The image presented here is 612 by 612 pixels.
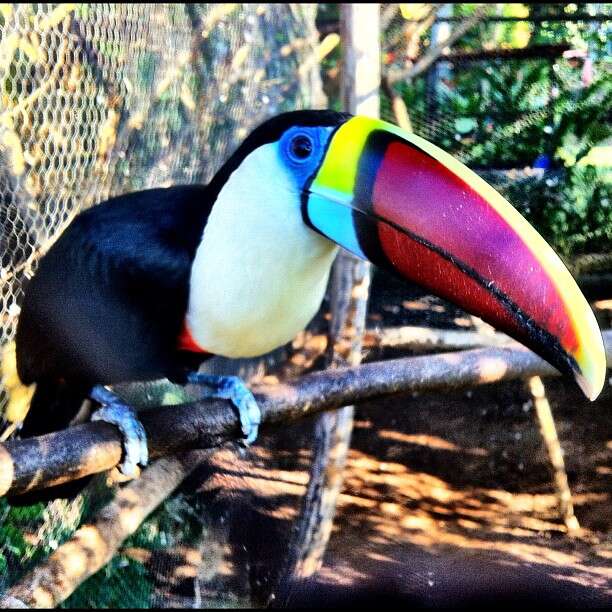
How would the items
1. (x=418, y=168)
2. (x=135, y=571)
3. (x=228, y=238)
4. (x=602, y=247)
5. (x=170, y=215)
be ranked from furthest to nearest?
1. (x=602, y=247)
2. (x=135, y=571)
3. (x=170, y=215)
4. (x=228, y=238)
5. (x=418, y=168)

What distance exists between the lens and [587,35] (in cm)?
309

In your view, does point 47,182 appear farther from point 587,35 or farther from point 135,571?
point 587,35

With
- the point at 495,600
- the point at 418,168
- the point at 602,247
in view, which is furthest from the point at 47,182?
the point at 602,247

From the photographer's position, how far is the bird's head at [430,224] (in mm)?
1115

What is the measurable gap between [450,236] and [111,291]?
728mm

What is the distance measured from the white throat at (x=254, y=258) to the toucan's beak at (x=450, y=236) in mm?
79

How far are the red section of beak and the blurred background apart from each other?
1.65 feet

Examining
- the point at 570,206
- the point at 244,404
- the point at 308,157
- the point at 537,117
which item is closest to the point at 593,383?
the point at 308,157

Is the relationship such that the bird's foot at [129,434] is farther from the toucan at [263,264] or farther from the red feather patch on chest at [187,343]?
the red feather patch on chest at [187,343]

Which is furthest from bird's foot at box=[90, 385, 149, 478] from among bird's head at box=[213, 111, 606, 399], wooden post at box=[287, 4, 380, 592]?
wooden post at box=[287, 4, 380, 592]

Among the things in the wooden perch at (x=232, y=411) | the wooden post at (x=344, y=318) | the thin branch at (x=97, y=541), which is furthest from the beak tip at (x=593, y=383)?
the wooden post at (x=344, y=318)

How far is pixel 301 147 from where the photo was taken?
4.64 ft

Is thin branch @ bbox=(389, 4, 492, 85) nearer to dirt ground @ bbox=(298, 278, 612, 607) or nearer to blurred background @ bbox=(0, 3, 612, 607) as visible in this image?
blurred background @ bbox=(0, 3, 612, 607)

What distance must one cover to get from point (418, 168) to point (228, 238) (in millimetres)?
437
